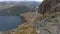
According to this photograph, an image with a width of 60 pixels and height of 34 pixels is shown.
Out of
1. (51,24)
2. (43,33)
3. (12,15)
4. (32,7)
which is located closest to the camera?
(43,33)

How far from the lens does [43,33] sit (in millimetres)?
1943

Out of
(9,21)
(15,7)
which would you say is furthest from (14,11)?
(9,21)

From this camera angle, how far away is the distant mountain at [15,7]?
129 inches

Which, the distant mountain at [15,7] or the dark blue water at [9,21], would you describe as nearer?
the dark blue water at [9,21]

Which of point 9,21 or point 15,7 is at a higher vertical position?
point 15,7

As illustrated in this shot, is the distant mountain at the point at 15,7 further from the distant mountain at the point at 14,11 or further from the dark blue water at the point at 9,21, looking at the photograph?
the dark blue water at the point at 9,21

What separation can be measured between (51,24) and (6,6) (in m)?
1.57

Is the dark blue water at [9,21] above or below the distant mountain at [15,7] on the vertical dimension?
below

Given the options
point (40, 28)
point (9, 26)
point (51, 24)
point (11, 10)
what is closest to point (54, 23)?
point (51, 24)

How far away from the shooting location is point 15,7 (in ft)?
11.3

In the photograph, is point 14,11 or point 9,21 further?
point 14,11

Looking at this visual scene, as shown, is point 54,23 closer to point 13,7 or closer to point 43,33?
point 43,33

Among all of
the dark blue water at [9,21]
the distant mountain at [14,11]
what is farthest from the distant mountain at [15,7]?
the dark blue water at [9,21]

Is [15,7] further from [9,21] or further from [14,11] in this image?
[9,21]
